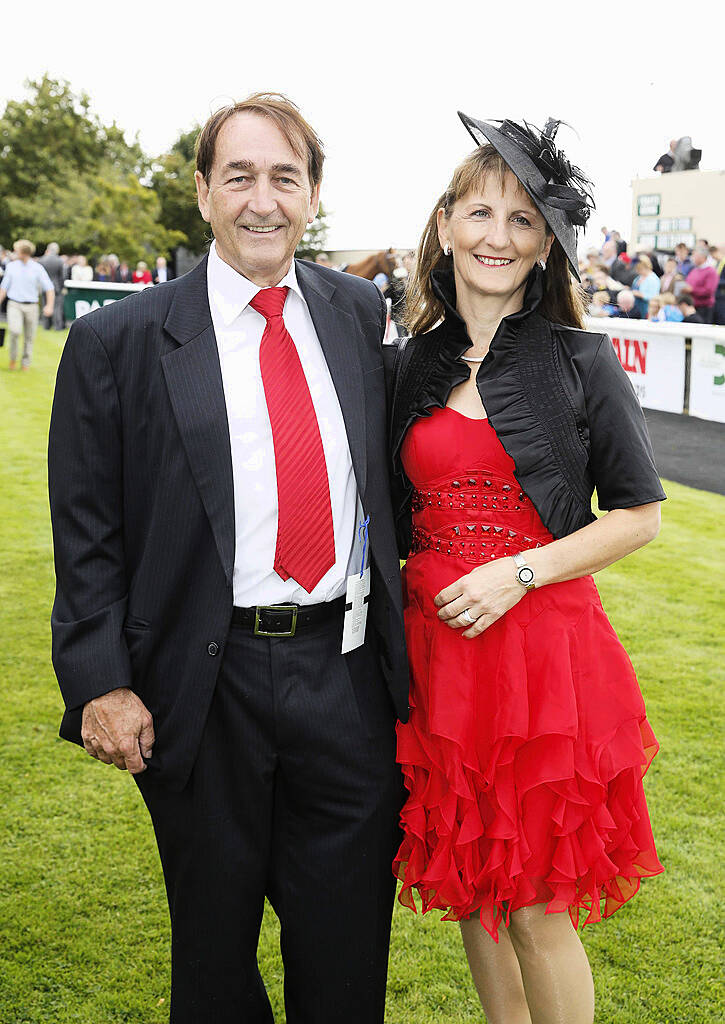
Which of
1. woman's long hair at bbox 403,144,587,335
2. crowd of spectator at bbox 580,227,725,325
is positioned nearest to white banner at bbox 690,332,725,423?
crowd of spectator at bbox 580,227,725,325

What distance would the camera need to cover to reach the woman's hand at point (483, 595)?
2.13m

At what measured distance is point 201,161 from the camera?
7.43ft

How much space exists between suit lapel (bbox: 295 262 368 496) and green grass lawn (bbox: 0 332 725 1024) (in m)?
1.63

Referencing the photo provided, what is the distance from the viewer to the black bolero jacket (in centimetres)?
220

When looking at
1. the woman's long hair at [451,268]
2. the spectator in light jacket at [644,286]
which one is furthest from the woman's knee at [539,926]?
the spectator in light jacket at [644,286]

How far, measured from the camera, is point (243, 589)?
2.10 m

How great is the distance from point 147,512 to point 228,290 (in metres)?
0.53

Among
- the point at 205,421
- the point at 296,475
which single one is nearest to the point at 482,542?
the point at 296,475

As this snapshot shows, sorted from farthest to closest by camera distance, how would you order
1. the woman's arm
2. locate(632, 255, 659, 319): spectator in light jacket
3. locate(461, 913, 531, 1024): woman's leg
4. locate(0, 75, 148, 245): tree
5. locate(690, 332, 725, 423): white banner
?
locate(0, 75, 148, 245): tree < locate(632, 255, 659, 319): spectator in light jacket < locate(690, 332, 725, 423): white banner < locate(461, 913, 531, 1024): woman's leg < the woman's arm

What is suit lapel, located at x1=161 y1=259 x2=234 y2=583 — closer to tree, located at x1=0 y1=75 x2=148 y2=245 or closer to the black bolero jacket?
the black bolero jacket

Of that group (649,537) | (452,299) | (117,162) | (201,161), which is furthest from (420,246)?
(117,162)

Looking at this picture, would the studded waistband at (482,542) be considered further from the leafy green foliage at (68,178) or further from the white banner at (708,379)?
the leafy green foliage at (68,178)

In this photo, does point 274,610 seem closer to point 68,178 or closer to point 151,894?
point 151,894

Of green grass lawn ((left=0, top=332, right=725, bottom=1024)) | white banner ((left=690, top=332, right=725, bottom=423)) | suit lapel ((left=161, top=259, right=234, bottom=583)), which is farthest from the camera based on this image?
white banner ((left=690, top=332, right=725, bottom=423))
